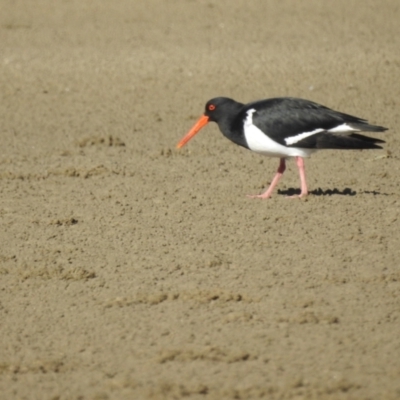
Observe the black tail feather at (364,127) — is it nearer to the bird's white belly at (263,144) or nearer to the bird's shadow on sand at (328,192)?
the bird's white belly at (263,144)

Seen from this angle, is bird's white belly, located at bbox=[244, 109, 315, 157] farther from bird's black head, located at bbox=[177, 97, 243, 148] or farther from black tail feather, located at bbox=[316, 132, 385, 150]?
bird's black head, located at bbox=[177, 97, 243, 148]

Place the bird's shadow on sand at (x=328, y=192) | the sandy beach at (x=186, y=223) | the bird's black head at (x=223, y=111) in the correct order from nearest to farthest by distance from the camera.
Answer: the sandy beach at (x=186, y=223)
the bird's shadow on sand at (x=328, y=192)
the bird's black head at (x=223, y=111)

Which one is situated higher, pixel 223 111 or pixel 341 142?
pixel 223 111

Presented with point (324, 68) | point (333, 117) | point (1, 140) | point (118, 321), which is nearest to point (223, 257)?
point (118, 321)

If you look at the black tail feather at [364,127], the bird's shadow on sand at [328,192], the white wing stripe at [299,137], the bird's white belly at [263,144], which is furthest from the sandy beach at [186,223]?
the black tail feather at [364,127]

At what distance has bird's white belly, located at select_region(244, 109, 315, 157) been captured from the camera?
8789mm

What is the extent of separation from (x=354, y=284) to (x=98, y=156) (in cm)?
451

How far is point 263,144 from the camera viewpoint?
8.80 metres

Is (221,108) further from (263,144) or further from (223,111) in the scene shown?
(263,144)

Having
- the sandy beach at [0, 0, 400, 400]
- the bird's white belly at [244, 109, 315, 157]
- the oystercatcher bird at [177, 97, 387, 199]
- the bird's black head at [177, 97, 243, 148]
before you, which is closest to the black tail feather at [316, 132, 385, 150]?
Answer: the oystercatcher bird at [177, 97, 387, 199]

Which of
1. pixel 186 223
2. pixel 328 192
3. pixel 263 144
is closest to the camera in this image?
pixel 186 223

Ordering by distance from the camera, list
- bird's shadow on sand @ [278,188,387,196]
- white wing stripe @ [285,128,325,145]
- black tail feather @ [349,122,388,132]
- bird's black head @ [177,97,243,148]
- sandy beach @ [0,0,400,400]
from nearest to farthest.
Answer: sandy beach @ [0,0,400,400], black tail feather @ [349,122,388,132], white wing stripe @ [285,128,325,145], bird's shadow on sand @ [278,188,387,196], bird's black head @ [177,97,243,148]

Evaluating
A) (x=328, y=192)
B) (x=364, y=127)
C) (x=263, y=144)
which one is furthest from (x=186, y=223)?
(x=364, y=127)

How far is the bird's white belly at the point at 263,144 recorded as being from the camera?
879cm
